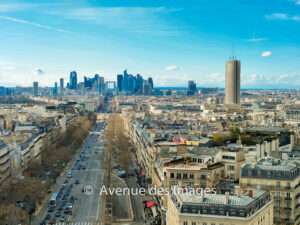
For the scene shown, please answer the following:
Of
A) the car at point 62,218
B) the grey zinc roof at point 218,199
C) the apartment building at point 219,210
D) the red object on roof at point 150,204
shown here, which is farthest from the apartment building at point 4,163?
the apartment building at point 219,210

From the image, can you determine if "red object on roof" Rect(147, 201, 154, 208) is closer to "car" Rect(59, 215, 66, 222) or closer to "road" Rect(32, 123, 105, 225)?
"road" Rect(32, 123, 105, 225)

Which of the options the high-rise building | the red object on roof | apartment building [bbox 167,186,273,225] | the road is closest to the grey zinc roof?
apartment building [bbox 167,186,273,225]

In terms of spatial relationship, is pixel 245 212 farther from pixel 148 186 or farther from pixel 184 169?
pixel 148 186

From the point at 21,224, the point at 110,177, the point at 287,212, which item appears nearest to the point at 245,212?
the point at 287,212

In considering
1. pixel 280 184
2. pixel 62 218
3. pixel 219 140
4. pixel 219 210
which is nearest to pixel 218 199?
pixel 219 210

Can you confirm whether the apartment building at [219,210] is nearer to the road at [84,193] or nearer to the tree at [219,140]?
the road at [84,193]

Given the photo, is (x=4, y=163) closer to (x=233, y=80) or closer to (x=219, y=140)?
(x=219, y=140)
